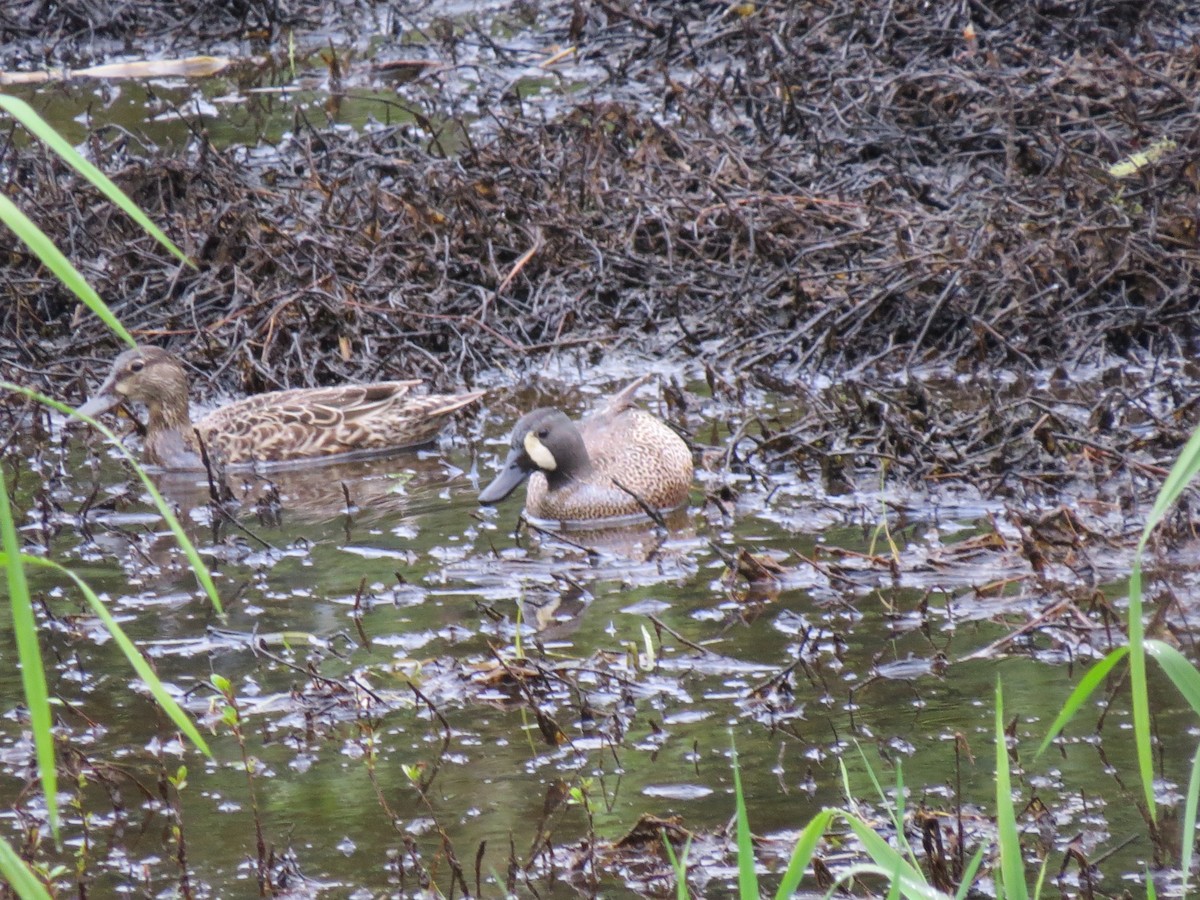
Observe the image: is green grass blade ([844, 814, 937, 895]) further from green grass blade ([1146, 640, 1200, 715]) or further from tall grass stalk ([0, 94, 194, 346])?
tall grass stalk ([0, 94, 194, 346])

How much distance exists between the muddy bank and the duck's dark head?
3.58 feet

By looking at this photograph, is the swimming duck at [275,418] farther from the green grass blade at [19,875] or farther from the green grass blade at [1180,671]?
the green grass blade at [1180,671]

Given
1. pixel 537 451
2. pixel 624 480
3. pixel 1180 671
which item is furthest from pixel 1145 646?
pixel 537 451

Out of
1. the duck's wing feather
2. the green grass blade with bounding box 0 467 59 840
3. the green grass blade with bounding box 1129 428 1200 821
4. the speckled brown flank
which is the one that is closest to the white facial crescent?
the speckled brown flank

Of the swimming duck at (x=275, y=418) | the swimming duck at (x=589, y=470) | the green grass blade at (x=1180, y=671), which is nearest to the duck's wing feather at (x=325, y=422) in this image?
the swimming duck at (x=275, y=418)

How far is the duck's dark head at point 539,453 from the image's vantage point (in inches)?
283

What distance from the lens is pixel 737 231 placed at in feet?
31.3

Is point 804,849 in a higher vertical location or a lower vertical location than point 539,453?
higher

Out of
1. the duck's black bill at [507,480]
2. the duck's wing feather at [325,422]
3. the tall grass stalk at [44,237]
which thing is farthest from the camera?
the duck's wing feather at [325,422]

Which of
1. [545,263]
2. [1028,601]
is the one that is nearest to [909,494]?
[1028,601]

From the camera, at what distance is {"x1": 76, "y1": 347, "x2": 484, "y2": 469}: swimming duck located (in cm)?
812

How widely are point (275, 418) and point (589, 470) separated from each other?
1.58 metres

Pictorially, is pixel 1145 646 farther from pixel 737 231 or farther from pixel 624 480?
pixel 737 231

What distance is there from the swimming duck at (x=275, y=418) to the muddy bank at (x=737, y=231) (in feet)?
1.80
